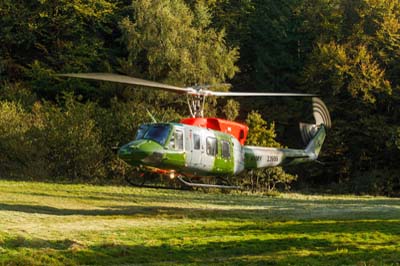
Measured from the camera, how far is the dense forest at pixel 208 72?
1130 inches

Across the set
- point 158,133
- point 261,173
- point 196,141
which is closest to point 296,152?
point 196,141

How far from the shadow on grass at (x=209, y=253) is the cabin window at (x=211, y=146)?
169 inches

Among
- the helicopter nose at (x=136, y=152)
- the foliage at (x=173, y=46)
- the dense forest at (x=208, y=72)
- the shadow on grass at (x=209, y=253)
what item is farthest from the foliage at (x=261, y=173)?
the shadow on grass at (x=209, y=253)

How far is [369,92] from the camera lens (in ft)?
116

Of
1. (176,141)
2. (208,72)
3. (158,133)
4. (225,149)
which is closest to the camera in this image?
(158,133)

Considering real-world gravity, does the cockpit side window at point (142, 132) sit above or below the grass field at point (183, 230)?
above

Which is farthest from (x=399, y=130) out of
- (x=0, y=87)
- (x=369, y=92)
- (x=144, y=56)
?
(x=0, y=87)

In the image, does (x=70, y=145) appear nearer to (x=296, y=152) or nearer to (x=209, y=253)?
(x=296, y=152)

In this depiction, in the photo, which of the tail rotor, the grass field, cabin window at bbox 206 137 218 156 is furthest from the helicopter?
the tail rotor

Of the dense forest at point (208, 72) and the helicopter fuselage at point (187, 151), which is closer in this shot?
the helicopter fuselage at point (187, 151)

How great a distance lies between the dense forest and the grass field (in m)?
6.70

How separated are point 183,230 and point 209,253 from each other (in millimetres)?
2737

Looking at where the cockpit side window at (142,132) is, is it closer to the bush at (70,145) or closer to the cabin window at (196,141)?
A: the cabin window at (196,141)

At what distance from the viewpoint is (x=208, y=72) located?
1309 inches
